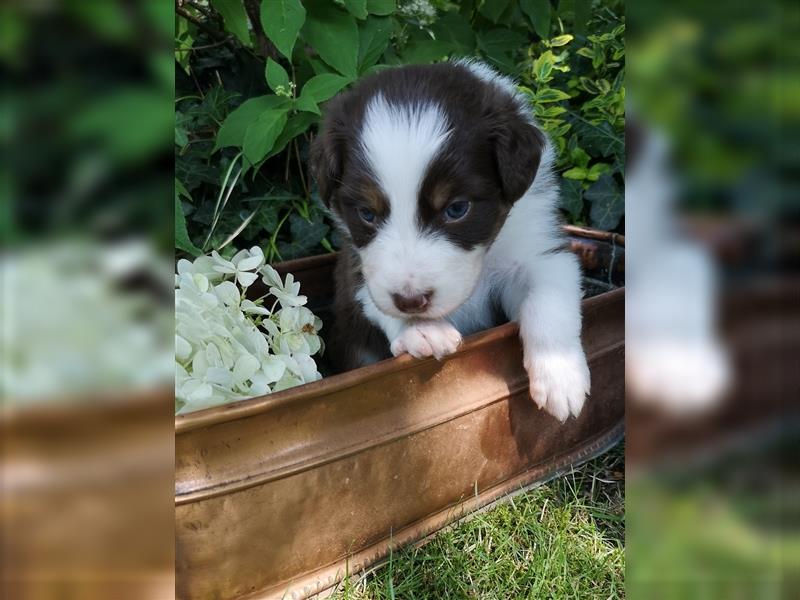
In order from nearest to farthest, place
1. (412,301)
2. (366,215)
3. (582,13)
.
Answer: (412,301) → (366,215) → (582,13)

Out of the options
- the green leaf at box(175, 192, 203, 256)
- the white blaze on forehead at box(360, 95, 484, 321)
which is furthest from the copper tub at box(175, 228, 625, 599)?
the green leaf at box(175, 192, 203, 256)

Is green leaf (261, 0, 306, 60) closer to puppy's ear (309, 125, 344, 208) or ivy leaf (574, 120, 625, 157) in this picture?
puppy's ear (309, 125, 344, 208)

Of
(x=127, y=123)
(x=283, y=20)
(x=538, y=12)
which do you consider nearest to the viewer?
(x=127, y=123)

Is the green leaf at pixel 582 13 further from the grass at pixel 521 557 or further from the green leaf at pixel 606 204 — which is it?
the grass at pixel 521 557

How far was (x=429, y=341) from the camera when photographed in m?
2.12

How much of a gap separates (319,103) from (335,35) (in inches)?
10.2

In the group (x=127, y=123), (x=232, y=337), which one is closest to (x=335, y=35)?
(x=232, y=337)

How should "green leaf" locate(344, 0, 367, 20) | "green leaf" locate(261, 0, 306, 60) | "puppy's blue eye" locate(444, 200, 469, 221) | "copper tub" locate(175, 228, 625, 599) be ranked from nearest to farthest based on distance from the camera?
1. "copper tub" locate(175, 228, 625, 599)
2. "puppy's blue eye" locate(444, 200, 469, 221)
3. "green leaf" locate(261, 0, 306, 60)
4. "green leaf" locate(344, 0, 367, 20)

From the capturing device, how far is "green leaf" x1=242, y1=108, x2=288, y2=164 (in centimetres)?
277

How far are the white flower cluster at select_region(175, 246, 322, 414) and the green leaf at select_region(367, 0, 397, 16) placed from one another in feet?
3.33

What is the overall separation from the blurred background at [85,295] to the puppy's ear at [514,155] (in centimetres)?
165

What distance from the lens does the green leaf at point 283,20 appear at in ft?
8.20

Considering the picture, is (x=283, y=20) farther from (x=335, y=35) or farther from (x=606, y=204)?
(x=606, y=204)

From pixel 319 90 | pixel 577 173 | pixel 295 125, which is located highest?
pixel 319 90
